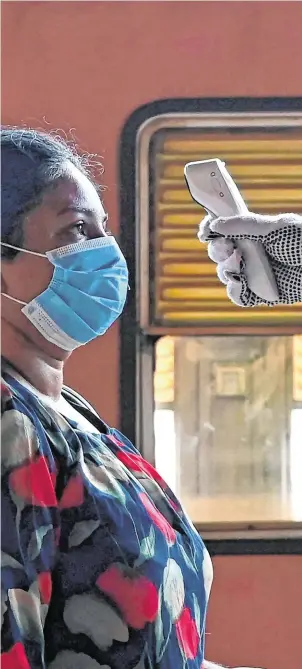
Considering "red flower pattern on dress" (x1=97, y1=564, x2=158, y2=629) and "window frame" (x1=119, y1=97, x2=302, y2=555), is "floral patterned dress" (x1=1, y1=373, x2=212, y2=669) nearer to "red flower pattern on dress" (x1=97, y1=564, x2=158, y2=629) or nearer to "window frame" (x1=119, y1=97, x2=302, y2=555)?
"red flower pattern on dress" (x1=97, y1=564, x2=158, y2=629)

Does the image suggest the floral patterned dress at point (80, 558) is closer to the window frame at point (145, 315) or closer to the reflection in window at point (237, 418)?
the window frame at point (145, 315)

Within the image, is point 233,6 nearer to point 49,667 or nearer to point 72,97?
point 72,97

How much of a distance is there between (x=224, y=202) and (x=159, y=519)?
13.3 inches

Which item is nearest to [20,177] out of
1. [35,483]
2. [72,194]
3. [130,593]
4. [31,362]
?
[72,194]

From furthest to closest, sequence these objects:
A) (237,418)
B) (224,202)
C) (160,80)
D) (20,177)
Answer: (237,418) < (160,80) < (224,202) < (20,177)

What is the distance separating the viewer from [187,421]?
1.66 metres

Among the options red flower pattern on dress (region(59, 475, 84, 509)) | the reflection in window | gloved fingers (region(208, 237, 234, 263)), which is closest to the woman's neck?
red flower pattern on dress (region(59, 475, 84, 509))

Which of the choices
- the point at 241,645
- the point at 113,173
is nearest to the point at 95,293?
the point at 113,173

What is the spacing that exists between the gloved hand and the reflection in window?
0.79 m

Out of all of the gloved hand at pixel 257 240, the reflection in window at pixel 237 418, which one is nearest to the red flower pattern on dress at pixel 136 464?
the gloved hand at pixel 257 240

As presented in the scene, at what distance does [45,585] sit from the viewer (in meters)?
0.63

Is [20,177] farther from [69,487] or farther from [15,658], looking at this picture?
[15,658]

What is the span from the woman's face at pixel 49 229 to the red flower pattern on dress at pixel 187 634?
326 mm

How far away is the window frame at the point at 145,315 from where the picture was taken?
152cm
